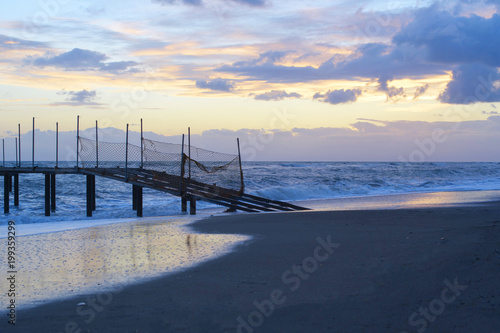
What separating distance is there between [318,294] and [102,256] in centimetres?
461

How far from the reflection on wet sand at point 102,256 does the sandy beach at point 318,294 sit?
20.2 inches

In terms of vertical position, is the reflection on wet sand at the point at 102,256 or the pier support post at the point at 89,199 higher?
the reflection on wet sand at the point at 102,256

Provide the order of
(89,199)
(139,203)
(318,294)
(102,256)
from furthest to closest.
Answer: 1. (89,199)
2. (139,203)
3. (102,256)
4. (318,294)

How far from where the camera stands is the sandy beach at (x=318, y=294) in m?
4.48

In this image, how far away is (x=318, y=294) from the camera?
17.5ft

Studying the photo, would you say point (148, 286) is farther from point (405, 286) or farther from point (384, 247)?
point (384, 247)

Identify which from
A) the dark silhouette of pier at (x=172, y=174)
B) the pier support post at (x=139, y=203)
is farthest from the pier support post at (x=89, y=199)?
the pier support post at (x=139, y=203)

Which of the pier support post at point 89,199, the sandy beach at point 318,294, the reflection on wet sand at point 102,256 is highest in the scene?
the sandy beach at point 318,294

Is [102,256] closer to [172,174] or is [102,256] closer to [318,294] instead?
[318,294]

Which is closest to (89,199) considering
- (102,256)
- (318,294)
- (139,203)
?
(139,203)

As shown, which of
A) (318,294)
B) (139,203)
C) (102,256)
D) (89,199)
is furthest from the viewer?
(89,199)

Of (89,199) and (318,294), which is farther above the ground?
(318,294)

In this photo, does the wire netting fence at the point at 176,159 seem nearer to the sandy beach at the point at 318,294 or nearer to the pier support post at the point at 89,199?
the pier support post at the point at 89,199

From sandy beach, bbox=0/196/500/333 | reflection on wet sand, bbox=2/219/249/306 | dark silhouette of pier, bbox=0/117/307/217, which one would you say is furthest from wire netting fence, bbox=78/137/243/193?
sandy beach, bbox=0/196/500/333
